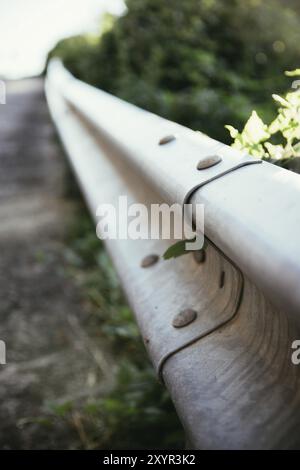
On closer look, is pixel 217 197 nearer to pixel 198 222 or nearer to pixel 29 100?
pixel 198 222

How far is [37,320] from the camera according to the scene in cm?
224

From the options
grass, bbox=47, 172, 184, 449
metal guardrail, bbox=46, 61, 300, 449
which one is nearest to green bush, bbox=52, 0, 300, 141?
grass, bbox=47, 172, 184, 449

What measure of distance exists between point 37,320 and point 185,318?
56.6 inches

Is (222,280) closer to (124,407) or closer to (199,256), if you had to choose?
(199,256)

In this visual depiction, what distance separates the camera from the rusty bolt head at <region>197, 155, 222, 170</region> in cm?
→ 89

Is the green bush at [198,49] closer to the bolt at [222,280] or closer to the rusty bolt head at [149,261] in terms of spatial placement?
the rusty bolt head at [149,261]

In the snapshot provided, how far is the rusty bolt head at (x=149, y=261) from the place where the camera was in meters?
1.25

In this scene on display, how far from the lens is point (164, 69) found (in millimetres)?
4840

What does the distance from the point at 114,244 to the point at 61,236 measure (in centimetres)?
175

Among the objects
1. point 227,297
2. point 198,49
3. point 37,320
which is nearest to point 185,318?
point 227,297

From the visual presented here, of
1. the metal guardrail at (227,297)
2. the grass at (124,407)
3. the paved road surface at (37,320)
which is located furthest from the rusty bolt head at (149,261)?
the paved road surface at (37,320)

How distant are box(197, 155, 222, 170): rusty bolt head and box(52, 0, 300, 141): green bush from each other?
2998 millimetres

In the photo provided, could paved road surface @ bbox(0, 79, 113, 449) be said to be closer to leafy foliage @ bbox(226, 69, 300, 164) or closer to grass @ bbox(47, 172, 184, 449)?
grass @ bbox(47, 172, 184, 449)
